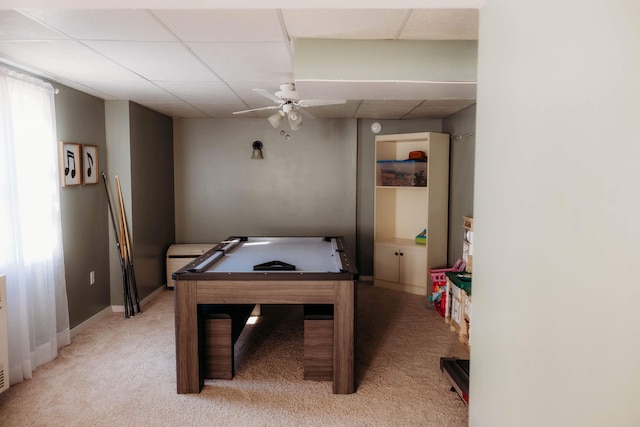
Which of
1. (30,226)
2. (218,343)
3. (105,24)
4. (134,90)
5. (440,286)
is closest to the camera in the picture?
(105,24)

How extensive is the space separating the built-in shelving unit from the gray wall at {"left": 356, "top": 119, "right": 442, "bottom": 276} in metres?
0.21

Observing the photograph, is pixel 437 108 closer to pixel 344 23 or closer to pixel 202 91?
pixel 202 91

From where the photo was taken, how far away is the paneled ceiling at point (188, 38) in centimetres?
213

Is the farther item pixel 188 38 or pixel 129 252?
pixel 129 252

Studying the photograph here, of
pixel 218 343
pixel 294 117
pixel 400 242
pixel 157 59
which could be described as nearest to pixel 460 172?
pixel 400 242

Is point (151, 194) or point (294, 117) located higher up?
point (294, 117)

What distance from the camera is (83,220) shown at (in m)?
4.05

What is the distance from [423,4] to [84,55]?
2307 mm

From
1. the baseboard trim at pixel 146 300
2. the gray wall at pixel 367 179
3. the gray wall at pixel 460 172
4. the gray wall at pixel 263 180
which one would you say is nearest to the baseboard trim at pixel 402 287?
the gray wall at pixel 367 179

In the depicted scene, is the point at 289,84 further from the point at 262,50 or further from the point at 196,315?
the point at 196,315

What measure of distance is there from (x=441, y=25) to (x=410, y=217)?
3599 millimetres

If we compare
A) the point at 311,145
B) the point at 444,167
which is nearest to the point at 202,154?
the point at 311,145

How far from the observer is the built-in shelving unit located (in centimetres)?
511

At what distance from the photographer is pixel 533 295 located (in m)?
1.16
